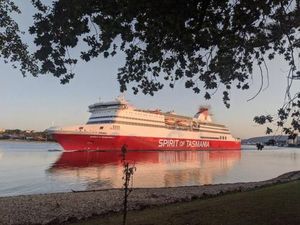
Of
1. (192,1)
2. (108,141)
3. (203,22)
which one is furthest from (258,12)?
(108,141)

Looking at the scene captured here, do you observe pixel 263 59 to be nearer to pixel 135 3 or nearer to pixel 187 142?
pixel 135 3

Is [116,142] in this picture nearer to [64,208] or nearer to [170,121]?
[170,121]

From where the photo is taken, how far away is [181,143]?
3762 inches

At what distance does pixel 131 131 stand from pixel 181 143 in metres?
18.1

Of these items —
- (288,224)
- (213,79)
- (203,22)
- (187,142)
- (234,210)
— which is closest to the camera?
(203,22)

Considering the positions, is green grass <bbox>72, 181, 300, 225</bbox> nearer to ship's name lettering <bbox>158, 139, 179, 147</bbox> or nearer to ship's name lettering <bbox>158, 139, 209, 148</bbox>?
ship's name lettering <bbox>158, 139, 179, 147</bbox>

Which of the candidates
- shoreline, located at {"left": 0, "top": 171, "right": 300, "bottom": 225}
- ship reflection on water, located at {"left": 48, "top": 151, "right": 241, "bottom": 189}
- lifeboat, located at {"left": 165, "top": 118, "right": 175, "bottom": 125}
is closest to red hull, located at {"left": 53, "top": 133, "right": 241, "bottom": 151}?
lifeboat, located at {"left": 165, "top": 118, "right": 175, "bottom": 125}

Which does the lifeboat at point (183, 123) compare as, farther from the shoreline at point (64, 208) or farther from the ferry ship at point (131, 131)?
the shoreline at point (64, 208)

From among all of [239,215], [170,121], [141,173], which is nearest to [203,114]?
[170,121]

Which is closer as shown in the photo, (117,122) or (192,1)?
(192,1)

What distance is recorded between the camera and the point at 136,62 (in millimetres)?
8688

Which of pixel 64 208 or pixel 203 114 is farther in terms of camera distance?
pixel 203 114

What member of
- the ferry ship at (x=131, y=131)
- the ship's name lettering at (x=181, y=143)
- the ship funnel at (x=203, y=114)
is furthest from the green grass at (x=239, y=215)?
the ship funnel at (x=203, y=114)

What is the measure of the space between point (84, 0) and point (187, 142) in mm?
92317
